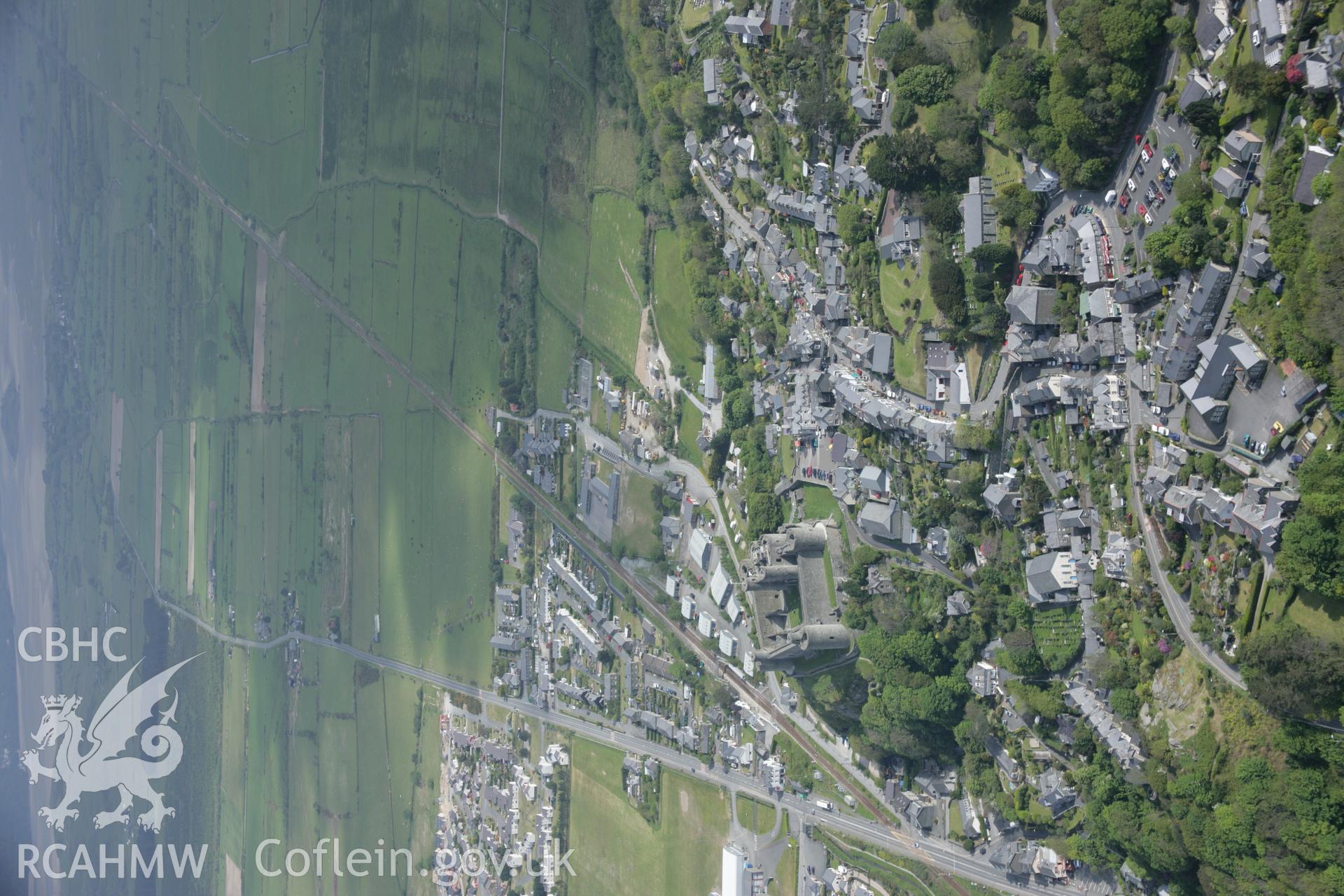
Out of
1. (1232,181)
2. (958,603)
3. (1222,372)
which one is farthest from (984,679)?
(1232,181)

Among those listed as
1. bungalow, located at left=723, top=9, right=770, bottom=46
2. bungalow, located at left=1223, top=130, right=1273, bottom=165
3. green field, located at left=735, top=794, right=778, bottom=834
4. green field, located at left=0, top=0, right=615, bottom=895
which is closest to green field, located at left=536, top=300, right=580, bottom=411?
green field, located at left=0, top=0, right=615, bottom=895

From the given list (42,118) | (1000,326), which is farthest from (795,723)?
(42,118)

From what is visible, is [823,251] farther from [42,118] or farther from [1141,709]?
[42,118]

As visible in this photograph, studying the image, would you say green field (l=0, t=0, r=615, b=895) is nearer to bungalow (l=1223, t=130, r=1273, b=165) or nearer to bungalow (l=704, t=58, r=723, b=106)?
bungalow (l=704, t=58, r=723, b=106)

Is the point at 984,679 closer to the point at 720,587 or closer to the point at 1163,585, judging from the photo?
the point at 1163,585

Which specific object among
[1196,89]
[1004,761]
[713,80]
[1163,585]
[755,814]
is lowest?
[755,814]

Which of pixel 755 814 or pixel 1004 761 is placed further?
pixel 755 814
